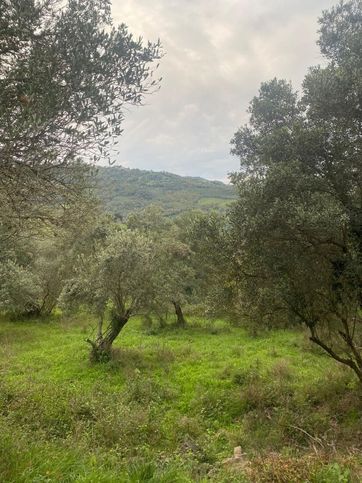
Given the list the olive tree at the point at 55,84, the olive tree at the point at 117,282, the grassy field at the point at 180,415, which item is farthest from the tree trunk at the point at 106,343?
the olive tree at the point at 55,84

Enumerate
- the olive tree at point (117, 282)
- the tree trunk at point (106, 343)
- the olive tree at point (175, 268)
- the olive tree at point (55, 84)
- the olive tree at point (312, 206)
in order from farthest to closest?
the olive tree at point (175, 268) → the tree trunk at point (106, 343) → the olive tree at point (117, 282) → the olive tree at point (312, 206) → the olive tree at point (55, 84)

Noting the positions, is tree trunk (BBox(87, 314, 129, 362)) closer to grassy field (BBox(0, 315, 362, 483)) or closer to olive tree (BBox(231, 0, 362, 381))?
grassy field (BBox(0, 315, 362, 483))

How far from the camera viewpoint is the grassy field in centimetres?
687

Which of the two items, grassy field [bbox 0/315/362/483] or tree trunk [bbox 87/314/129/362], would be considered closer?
grassy field [bbox 0/315/362/483]

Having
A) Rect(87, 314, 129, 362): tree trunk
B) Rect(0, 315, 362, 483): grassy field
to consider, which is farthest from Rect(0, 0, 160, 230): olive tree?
Rect(87, 314, 129, 362): tree trunk

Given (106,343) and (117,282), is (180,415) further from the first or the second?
(106,343)

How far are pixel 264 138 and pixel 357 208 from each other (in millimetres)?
3839

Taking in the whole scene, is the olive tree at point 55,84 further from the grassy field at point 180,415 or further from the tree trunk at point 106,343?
the tree trunk at point 106,343

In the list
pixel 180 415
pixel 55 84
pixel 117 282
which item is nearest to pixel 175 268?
pixel 117 282

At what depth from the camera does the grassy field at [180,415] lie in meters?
6.87

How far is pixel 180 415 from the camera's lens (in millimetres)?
14938

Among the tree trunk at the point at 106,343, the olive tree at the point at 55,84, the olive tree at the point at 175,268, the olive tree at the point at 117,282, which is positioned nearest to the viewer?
the olive tree at the point at 55,84

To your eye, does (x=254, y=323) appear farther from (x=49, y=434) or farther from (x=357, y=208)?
(x=49, y=434)

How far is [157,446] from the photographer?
40.5 ft
